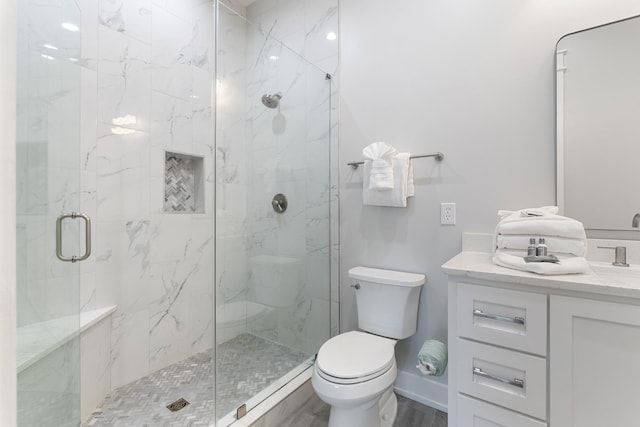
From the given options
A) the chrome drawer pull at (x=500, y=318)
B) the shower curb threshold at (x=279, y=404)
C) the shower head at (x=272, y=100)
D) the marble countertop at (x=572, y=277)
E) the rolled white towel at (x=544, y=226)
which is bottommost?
the shower curb threshold at (x=279, y=404)

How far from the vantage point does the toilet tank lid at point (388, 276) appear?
162cm

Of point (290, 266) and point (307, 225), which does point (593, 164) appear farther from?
point (290, 266)

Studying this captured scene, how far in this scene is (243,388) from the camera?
1.58 m

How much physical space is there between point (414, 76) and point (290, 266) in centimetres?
143

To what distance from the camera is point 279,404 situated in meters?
1.54

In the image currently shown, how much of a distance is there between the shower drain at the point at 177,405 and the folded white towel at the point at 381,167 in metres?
1.62

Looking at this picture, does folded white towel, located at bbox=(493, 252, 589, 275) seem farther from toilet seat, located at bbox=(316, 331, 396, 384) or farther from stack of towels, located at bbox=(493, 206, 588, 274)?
toilet seat, located at bbox=(316, 331, 396, 384)

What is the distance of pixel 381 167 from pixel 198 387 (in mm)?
1741

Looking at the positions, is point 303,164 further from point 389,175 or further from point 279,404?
point 279,404

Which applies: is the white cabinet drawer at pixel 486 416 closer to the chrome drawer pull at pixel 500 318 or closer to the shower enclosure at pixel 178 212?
the chrome drawer pull at pixel 500 318

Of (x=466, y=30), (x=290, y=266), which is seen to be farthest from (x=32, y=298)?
(x=466, y=30)

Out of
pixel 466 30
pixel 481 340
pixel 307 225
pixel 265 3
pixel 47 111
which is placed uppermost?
pixel 265 3

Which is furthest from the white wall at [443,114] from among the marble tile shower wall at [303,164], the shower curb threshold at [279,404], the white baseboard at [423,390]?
the shower curb threshold at [279,404]

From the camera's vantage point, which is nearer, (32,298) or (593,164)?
(32,298)
